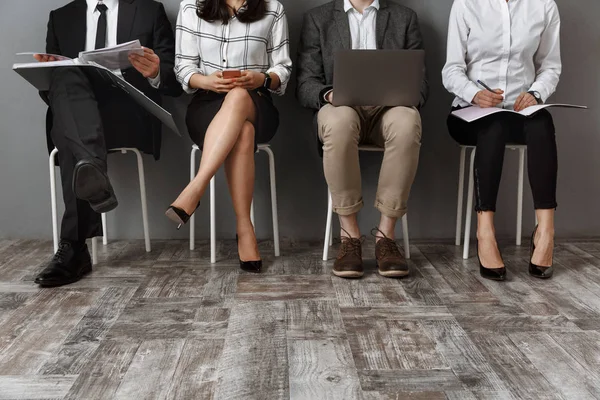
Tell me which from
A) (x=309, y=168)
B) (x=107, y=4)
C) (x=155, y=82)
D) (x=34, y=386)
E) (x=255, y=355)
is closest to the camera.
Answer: (x=34, y=386)

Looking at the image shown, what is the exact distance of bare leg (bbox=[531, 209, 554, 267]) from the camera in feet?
7.07

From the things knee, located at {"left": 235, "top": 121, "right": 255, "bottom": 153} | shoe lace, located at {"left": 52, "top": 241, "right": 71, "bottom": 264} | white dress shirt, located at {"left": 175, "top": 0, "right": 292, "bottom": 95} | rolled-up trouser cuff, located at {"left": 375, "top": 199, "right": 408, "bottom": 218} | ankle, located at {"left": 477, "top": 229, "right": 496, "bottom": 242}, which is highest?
white dress shirt, located at {"left": 175, "top": 0, "right": 292, "bottom": 95}

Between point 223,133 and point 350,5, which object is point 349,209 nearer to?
point 223,133

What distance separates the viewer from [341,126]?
2.13m

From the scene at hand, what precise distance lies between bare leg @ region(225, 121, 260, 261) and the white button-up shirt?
0.59 m

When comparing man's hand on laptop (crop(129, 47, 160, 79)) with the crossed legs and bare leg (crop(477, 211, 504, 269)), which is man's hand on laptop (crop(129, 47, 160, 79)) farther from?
bare leg (crop(477, 211, 504, 269))

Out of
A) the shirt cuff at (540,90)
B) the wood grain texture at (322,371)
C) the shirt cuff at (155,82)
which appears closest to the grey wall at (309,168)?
the shirt cuff at (155,82)

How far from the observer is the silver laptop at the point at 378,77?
2.04 meters

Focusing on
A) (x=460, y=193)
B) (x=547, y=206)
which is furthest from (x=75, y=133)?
(x=547, y=206)

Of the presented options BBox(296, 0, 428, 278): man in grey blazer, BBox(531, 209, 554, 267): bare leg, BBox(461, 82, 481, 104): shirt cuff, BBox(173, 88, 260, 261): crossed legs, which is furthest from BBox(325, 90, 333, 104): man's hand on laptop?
BBox(531, 209, 554, 267): bare leg

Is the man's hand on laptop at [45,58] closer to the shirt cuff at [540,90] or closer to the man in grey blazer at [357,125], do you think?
the man in grey blazer at [357,125]

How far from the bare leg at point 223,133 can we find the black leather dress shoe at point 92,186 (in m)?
0.28

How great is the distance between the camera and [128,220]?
2.77 metres

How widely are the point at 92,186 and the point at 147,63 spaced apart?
546 millimetres
